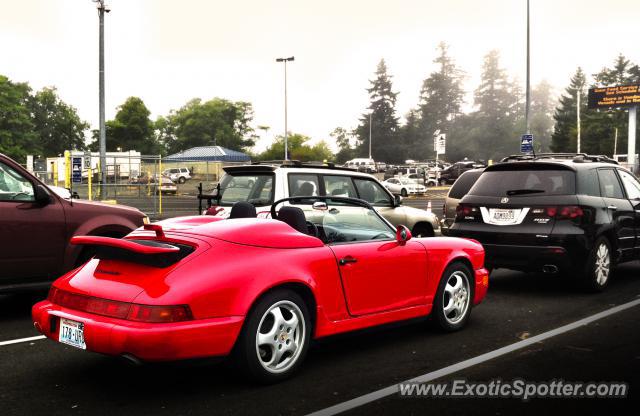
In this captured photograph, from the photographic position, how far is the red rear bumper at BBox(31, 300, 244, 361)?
391 centimetres

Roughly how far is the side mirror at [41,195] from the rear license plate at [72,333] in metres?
2.91

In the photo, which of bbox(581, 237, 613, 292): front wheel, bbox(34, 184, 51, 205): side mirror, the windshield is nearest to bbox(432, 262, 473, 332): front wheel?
bbox(581, 237, 613, 292): front wheel

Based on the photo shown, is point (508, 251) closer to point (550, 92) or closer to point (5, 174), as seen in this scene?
point (5, 174)

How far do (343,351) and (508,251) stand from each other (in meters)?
3.45

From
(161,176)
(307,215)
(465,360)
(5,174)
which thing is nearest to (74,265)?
(5,174)

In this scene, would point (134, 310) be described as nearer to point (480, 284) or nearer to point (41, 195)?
point (41, 195)

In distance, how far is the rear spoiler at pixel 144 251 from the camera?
426 cm

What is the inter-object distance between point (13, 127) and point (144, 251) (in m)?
90.9

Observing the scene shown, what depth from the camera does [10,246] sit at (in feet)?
21.7

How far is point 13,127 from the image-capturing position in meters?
85.9

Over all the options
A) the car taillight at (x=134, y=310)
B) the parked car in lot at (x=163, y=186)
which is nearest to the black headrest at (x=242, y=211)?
the car taillight at (x=134, y=310)

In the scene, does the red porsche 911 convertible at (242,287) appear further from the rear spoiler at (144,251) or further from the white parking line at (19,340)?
the white parking line at (19,340)

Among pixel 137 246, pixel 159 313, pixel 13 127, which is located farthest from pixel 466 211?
pixel 13 127

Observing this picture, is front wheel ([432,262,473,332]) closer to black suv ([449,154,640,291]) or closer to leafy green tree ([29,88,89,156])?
black suv ([449,154,640,291])
